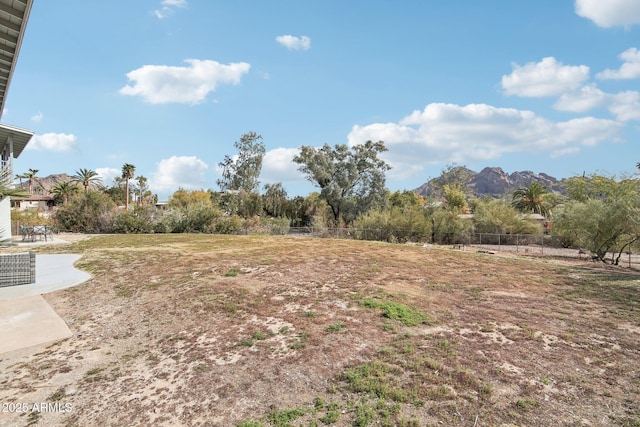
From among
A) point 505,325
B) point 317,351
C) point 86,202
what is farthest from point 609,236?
point 86,202

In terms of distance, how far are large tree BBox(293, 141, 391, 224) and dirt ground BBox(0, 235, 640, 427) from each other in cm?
2361

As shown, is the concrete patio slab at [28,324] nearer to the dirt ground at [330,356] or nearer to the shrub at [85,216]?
the dirt ground at [330,356]

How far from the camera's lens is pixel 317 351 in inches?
176

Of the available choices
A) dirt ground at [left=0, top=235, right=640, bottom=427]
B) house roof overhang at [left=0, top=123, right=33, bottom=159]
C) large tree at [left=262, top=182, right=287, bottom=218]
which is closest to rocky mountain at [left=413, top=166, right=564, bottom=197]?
large tree at [left=262, top=182, right=287, bottom=218]

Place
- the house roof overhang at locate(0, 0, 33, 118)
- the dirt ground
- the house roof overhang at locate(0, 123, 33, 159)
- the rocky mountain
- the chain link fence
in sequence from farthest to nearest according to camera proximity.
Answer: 1. the rocky mountain
2. the chain link fence
3. the house roof overhang at locate(0, 123, 33, 159)
4. the house roof overhang at locate(0, 0, 33, 118)
5. the dirt ground

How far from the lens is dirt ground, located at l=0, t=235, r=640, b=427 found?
3.27 m

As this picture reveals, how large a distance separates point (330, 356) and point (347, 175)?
28.0 m

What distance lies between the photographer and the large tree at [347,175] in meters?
31.5

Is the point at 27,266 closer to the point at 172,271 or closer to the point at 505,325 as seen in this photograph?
the point at 172,271

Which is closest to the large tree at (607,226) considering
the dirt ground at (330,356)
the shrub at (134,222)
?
the dirt ground at (330,356)

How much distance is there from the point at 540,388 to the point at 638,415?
0.77 m

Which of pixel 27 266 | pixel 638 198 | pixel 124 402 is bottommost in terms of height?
pixel 124 402

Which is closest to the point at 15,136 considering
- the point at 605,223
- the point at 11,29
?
the point at 11,29

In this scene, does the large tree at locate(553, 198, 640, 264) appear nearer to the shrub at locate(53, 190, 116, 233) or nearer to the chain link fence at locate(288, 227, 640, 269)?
the chain link fence at locate(288, 227, 640, 269)
